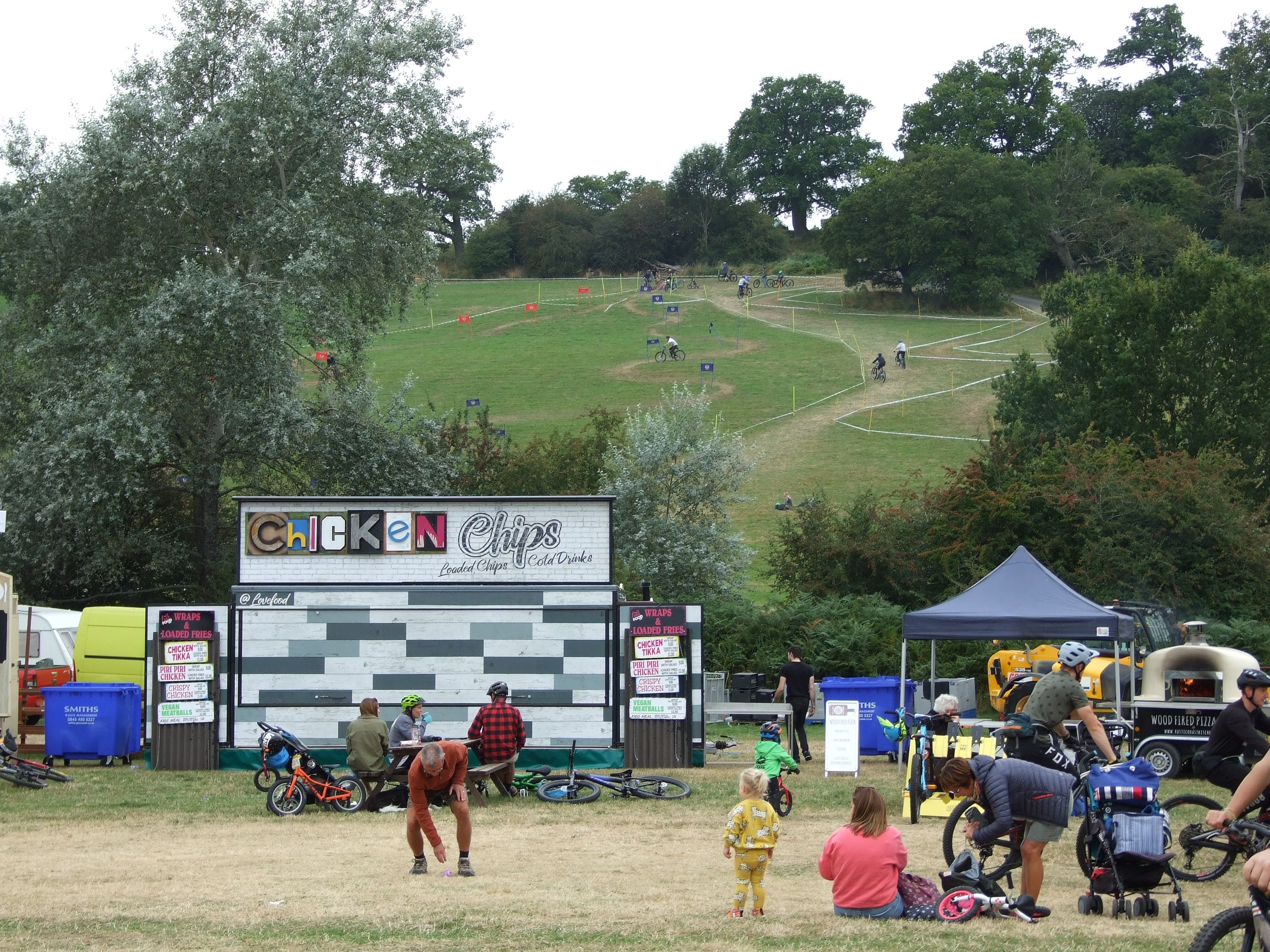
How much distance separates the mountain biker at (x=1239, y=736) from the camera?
390 inches

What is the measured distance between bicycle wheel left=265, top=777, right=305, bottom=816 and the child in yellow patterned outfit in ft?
23.0

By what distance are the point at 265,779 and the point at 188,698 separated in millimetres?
2217

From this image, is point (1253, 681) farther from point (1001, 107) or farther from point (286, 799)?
point (1001, 107)

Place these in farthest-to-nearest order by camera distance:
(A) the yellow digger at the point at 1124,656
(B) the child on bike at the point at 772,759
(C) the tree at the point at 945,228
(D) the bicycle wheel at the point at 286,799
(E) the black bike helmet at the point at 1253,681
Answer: (C) the tree at the point at 945,228
(A) the yellow digger at the point at 1124,656
(D) the bicycle wheel at the point at 286,799
(B) the child on bike at the point at 772,759
(E) the black bike helmet at the point at 1253,681

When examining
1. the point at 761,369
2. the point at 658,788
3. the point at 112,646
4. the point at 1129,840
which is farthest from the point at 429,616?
the point at 761,369

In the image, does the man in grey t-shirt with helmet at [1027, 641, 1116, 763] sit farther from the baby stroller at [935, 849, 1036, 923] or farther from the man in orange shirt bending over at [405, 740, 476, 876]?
the man in orange shirt bending over at [405, 740, 476, 876]

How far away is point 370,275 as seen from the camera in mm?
32844

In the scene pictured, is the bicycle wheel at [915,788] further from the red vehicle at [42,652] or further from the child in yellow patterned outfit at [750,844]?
the red vehicle at [42,652]

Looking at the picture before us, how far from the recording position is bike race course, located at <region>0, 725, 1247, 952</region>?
27.9ft

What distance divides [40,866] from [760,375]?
55032 mm

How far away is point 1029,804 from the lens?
344 inches

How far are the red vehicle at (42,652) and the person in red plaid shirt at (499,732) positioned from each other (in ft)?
27.5

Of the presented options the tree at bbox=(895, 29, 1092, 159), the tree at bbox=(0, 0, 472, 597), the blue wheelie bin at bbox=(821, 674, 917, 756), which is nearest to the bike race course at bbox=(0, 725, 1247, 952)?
the blue wheelie bin at bbox=(821, 674, 917, 756)

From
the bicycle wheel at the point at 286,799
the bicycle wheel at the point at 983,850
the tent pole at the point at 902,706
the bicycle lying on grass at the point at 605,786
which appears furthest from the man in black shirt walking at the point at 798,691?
the bicycle wheel at the point at 286,799
